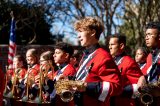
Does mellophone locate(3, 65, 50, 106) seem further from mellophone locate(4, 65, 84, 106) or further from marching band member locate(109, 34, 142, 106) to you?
marching band member locate(109, 34, 142, 106)

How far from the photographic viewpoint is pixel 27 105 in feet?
24.1

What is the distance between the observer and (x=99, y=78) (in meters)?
4.69

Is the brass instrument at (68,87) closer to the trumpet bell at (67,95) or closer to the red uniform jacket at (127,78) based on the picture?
the trumpet bell at (67,95)

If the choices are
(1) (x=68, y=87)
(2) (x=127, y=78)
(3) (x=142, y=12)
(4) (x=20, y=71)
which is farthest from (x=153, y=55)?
(3) (x=142, y=12)

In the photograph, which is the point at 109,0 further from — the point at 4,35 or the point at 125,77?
the point at 125,77

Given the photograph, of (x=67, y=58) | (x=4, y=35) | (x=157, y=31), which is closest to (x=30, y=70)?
(x=67, y=58)

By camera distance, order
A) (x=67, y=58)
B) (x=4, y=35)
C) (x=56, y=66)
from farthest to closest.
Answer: (x=4, y=35) → (x=56, y=66) → (x=67, y=58)

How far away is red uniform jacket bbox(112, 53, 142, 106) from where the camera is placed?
5.81 m

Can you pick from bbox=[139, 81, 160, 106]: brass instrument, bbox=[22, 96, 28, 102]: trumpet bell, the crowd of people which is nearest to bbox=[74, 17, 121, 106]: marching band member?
the crowd of people

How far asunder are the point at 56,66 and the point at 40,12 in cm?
1678

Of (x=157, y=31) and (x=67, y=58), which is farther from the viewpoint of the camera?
(x=67, y=58)

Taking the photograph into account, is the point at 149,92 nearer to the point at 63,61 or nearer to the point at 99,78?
the point at 99,78

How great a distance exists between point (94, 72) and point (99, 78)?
0.08 metres

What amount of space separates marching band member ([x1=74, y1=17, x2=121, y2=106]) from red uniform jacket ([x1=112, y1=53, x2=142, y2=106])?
1.02 metres
